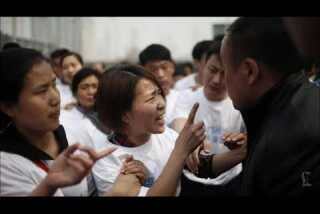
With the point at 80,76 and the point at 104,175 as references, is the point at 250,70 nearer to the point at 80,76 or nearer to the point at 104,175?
the point at 104,175

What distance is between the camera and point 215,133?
1.77 m

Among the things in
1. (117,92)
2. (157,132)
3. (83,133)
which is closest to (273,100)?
(157,132)

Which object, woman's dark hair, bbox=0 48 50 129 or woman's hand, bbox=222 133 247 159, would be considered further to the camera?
woman's hand, bbox=222 133 247 159

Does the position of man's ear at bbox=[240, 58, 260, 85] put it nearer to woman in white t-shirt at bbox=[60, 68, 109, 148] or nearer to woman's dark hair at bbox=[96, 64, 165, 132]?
woman's dark hair at bbox=[96, 64, 165, 132]

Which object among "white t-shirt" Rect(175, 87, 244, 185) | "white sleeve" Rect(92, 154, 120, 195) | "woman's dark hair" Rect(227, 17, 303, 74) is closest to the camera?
"woman's dark hair" Rect(227, 17, 303, 74)

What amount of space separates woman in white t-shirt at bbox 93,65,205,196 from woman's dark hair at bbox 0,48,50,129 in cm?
36

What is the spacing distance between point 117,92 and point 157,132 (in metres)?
0.21

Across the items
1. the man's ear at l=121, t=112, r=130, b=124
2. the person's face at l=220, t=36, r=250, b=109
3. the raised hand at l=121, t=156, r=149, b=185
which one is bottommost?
the raised hand at l=121, t=156, r=149, b=185

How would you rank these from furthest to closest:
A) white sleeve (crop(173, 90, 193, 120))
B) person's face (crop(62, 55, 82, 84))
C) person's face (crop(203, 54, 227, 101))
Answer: person's face (crop(62, 55, 82, 84)) → person's face (crop(203, 54, 227, 101)) → white sleeve (crop(173, 90, 193, 120))

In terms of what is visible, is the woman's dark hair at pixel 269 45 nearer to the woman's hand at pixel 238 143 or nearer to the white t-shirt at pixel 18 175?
the woman's hand at pixel 238 143

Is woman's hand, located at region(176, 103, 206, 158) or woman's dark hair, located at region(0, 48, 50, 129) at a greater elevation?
woman's dark hair, located at region(0, 48, 50, 129)

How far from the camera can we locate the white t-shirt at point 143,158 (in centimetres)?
139

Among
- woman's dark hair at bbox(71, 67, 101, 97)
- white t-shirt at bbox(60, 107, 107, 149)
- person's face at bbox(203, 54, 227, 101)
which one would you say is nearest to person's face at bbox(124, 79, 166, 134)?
white t-shirt at bbox(60, 107, 107, 149)

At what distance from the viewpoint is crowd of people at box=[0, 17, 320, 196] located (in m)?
1.18
